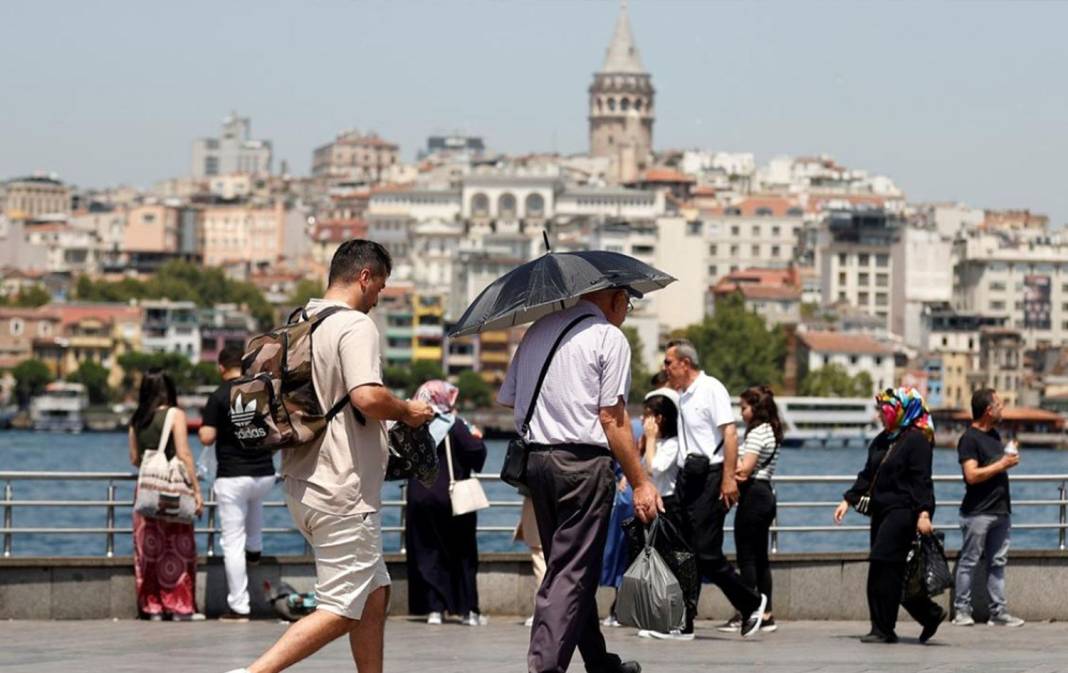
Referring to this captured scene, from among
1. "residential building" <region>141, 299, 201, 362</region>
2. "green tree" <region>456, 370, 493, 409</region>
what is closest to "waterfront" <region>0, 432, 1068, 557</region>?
"green tree" <region>456, 370, 493, 409</region>

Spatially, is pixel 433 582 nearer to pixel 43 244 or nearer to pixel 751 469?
pixel 751 469

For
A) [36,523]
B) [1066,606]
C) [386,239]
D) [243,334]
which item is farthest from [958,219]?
[1066,606]

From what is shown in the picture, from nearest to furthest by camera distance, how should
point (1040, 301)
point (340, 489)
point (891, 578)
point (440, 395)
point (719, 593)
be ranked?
point (340, 489)
point (891, 578)
point (440, 395)
point (719, 593)
point (1040, 301)

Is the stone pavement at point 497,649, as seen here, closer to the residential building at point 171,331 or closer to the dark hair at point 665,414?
the dark hair at point 665,414

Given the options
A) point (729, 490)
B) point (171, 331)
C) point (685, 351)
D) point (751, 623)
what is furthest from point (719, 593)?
point (171, 331)

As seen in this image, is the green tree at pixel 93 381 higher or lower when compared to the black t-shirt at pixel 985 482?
lower

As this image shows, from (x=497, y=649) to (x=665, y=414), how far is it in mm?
1522

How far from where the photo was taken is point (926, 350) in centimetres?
13300

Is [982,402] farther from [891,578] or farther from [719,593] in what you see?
[719,593]

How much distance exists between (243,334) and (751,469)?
128326 millimetres

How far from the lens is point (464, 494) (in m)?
12.1

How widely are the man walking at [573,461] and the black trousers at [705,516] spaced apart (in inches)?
98.4

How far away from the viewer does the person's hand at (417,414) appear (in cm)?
800

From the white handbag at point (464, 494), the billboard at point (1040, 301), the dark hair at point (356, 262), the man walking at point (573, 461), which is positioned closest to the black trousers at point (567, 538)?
the man walking at point (573, 461)
